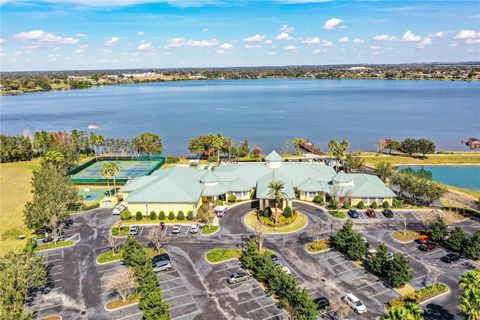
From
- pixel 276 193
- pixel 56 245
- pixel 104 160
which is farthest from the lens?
pixel 104 160

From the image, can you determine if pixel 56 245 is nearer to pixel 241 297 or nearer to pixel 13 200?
pixel 13 200

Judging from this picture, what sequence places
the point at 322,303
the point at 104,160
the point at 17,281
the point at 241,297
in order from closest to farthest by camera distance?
the point at 17,281
the point at 322,303
the point at 241,297
the point at 104,160

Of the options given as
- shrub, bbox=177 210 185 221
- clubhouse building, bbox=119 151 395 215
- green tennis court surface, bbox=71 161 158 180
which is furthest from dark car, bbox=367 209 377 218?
green tennis court surface, bbox=71 161 158 180

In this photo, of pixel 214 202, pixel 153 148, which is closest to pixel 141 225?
pixel 214 202

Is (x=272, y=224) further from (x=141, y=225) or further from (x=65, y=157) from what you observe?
(x=65, y=157)

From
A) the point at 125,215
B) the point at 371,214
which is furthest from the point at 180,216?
the point at 371,214
